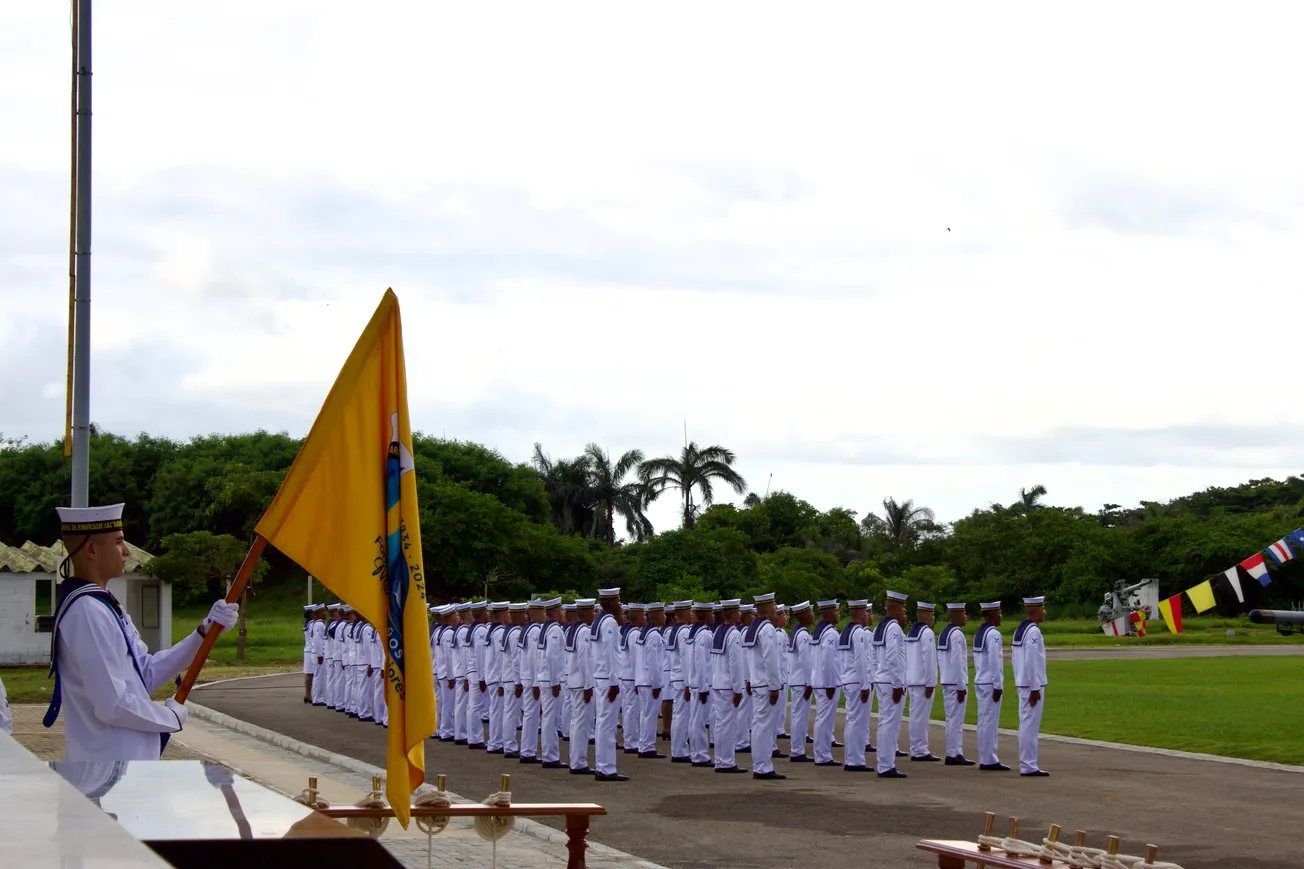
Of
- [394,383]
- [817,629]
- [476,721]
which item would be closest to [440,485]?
[476,721]

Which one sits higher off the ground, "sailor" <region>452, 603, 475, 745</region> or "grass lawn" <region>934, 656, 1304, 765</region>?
"sailor" <region>452, 603, 475, 745</region>

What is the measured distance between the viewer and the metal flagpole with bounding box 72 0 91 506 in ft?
41.3

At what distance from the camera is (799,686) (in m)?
17.7

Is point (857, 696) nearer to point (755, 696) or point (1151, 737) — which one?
point (755, 696)

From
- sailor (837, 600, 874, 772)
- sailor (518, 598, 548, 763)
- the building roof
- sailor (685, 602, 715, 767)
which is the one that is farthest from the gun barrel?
the building roof

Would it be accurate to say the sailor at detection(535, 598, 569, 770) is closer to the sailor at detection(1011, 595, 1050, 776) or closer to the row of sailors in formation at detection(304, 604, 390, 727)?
the row of sailors in formation at detection(304, 604, 390, 727)

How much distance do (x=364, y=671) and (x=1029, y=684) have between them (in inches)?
472

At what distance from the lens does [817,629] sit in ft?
57.4

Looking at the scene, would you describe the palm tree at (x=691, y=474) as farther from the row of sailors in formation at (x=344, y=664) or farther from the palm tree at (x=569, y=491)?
the row of sailors in formation at (x=344, y=664)

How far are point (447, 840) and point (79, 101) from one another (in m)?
7.45

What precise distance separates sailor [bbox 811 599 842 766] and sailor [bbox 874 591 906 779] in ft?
2.00

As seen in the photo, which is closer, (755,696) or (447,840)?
(447,840)

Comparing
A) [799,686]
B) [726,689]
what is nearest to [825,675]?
[799,686]

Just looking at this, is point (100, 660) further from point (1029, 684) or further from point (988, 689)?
point (988, 689)
